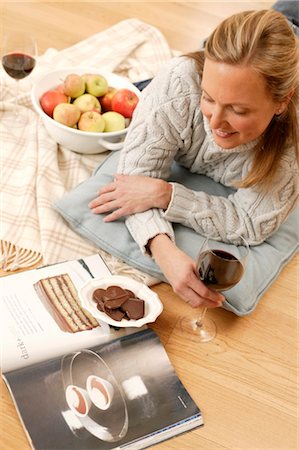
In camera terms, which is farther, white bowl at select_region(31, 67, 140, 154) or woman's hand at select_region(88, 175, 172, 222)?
white bowl at select_region(31, 67, 140, 154)

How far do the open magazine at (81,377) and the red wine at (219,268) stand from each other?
19cm

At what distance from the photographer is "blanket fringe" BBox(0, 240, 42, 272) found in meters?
1.53

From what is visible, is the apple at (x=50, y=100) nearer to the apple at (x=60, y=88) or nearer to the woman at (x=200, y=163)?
the apple at (x=60, y=88)

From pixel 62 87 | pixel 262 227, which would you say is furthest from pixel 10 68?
pixel 262 227

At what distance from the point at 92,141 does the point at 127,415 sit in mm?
885

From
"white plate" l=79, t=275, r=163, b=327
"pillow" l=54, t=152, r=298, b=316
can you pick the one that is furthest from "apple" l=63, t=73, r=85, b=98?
"white plate" l=79, t=275, r=163, b=327

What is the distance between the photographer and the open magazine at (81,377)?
1188 mm

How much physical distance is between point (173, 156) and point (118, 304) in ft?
1.62

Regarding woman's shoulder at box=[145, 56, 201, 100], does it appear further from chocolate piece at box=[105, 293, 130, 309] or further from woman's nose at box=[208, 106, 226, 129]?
chocolate piece at box=[105, 293, 130, 309]

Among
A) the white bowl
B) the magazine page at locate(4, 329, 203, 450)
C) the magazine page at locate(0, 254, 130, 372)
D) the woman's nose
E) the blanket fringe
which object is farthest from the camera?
the white bowl

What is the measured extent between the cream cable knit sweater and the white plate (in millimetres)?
151

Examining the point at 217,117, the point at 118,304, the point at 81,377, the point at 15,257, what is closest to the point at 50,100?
the point at 15,257

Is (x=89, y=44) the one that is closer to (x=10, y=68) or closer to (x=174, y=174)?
(x=10, y=68)

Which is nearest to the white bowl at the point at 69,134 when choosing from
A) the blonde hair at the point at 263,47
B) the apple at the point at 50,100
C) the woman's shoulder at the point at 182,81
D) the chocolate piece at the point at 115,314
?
Answer: the apple at the point at 50,100
